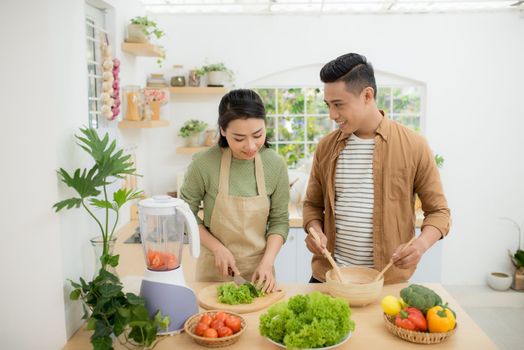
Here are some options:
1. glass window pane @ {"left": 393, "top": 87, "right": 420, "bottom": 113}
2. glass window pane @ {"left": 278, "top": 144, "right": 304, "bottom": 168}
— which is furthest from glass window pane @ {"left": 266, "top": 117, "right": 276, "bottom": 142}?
glass window pane @ {"left": 393, "top": 87, "right": 420, "bottom": 113}

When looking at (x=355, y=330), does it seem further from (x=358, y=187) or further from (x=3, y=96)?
(x=3, y=96)

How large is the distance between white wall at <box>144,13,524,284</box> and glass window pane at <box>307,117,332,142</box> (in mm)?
558

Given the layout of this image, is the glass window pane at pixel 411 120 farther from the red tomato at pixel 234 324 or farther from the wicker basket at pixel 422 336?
the red tomato at pixel 234 324

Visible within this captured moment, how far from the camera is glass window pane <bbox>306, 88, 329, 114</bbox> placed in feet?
15.3

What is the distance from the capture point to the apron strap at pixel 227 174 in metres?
1.94

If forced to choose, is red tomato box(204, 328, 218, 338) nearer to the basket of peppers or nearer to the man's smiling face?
the basket of peppers

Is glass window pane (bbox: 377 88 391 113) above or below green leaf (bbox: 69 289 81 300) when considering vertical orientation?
above

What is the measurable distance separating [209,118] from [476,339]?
327cm

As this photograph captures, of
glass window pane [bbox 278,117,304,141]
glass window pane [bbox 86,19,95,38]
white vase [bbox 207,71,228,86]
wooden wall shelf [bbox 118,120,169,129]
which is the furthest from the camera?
glass window pane [bbox 278,117,304,141]

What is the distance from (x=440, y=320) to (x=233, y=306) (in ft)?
2.15

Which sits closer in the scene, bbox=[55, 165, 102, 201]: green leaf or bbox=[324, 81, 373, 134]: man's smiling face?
bbox=[55, 165, 102, 201]: green leaf

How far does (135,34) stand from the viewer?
132 inches

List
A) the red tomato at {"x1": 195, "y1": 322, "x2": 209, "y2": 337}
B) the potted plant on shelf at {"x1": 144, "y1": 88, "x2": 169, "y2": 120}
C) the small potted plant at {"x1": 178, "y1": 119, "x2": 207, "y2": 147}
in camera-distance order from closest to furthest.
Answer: the red tomato at {"x1": 195, "y1": 322, "x2": 209, "y2": 337}, the potted plant on shelf at {"x1": 144, "y1": 88, "x2": 169, "y2": 120}, the small potted plant at {"x1": 178, "y1": 119, "x2": 207, "y2": 147}

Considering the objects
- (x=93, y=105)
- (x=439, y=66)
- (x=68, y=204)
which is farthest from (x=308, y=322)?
(x=439, y=66)
